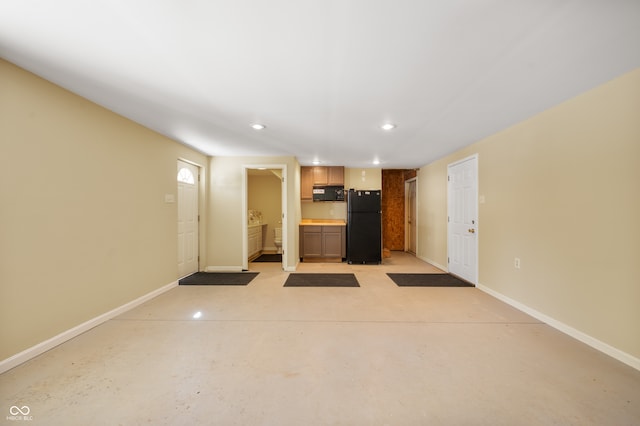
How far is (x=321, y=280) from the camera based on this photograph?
4.27 m

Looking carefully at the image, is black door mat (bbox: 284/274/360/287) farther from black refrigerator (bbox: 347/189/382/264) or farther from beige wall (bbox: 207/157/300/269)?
black refrigerator (bbox: 347/189/382/264)

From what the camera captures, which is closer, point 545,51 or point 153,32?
point 153,32

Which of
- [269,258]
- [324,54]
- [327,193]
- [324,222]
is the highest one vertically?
[324,54]

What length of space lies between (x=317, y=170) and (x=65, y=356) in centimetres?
503

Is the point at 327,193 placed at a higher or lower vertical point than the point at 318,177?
lower

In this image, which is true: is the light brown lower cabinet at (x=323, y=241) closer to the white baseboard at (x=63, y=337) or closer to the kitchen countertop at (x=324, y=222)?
the kitchen countertop at (x=324, y=222)

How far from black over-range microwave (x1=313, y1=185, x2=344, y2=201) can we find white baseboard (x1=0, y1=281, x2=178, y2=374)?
12.9ft

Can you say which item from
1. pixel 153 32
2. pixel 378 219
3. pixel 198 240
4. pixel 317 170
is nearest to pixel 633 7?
pixel 153 32

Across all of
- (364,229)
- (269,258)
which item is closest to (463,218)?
(364,229)

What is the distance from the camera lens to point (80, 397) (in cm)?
160

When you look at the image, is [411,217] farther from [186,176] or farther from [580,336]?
[186,176]

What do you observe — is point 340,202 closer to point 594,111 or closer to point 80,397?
point 594,111

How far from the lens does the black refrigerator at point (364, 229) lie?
5.49 meters

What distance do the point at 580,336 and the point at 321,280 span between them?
312 centimetres
